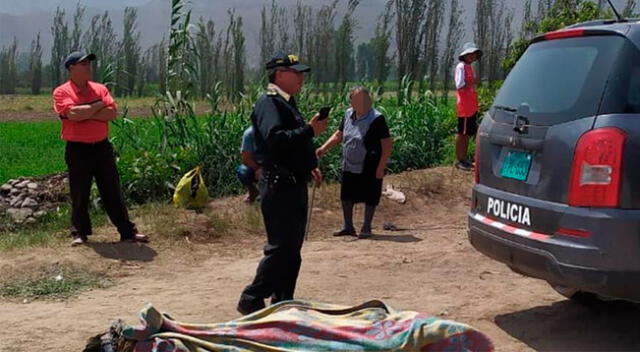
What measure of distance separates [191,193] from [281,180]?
3884 mm

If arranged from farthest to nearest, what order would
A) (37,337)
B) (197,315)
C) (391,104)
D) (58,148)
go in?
(58,148), (391,104), (197,315), (37,337)

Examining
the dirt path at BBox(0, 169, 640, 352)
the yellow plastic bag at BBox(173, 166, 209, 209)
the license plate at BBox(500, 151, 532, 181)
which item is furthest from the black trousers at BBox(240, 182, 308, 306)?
the yellow plastic bag at BBox(173, 166, 209, 209)

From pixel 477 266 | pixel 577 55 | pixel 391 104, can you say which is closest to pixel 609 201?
pixel 577 55

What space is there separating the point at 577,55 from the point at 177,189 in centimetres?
531

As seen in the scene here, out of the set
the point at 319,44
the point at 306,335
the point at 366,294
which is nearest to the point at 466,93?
the point at 366,294

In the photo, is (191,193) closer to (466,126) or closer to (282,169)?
(282,169)

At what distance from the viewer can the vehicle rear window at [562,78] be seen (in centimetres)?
436

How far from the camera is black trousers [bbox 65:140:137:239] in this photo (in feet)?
Answer: 24.1

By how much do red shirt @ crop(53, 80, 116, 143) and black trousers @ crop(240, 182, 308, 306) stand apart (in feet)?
8.56

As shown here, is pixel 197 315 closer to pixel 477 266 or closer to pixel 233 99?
pixel 477 266

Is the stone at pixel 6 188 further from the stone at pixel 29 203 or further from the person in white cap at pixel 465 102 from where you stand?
the person in white cap at pixel 465 102

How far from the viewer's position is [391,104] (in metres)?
12.7

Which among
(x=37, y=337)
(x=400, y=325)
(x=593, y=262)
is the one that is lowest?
(x=37, y=337)

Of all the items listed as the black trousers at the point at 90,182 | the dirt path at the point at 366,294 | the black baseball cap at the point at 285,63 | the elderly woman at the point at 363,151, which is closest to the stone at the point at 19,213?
the black trousers at the point at 90,182
